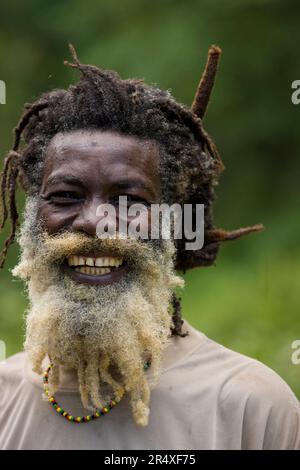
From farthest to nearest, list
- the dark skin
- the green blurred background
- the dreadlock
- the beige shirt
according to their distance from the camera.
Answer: the green blurred background
the dreadlock
the dark skin
the beige shirt

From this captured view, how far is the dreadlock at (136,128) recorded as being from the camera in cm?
359

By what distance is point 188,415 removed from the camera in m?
3.38

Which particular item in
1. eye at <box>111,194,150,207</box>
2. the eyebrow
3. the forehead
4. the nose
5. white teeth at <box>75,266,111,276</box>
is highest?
the forehead

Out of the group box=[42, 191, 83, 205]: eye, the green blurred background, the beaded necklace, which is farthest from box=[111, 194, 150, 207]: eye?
the green blurred background

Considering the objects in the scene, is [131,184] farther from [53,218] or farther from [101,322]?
[101,322]

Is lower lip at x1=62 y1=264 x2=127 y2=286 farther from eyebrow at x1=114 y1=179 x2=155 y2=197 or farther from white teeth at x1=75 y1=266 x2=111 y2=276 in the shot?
eyebrow at x1=114 y1=179 x2=155 y2=197

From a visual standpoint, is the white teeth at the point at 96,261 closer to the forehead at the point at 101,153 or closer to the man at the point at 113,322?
→ the man at the point at 113,322

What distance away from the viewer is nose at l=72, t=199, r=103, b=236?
11.1 ft

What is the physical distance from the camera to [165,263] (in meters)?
3.64

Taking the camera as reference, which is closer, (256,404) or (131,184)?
(256,404)

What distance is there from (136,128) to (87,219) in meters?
0.41

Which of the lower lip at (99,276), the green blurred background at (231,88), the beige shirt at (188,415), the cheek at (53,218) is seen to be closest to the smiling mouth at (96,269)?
the lower lip at (99,276)

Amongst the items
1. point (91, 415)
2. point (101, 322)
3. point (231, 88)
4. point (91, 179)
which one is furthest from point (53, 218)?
point (231, 88)

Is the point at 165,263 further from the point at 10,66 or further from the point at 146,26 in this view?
the point at 10,66
